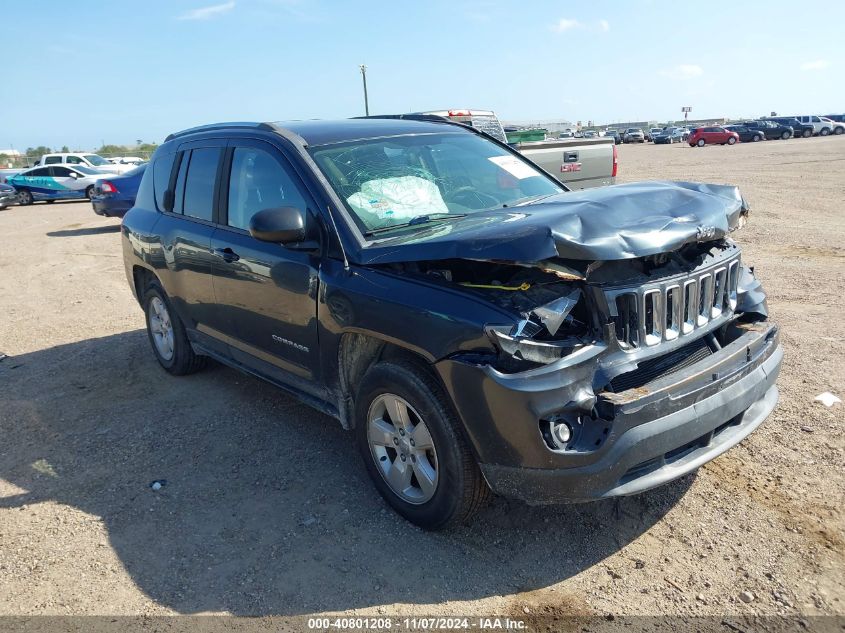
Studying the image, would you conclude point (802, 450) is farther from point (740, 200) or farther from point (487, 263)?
point (487, 263)

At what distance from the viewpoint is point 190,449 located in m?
4.52

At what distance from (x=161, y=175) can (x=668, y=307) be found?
4.34 meters

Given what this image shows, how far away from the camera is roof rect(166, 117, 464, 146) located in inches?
164

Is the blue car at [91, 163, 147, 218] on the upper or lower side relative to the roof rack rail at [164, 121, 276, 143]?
lower

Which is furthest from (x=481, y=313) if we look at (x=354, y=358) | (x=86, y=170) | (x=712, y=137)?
(x=712, y=137)

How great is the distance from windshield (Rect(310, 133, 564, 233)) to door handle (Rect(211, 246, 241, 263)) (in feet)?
2.95

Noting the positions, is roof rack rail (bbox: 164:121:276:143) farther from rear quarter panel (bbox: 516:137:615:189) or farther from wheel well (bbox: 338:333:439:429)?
rear quarter panel (bbox: 516:137:615:189)

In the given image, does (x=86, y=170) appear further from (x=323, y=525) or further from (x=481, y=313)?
(x=481, y=313)

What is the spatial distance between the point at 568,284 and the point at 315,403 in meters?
1.76

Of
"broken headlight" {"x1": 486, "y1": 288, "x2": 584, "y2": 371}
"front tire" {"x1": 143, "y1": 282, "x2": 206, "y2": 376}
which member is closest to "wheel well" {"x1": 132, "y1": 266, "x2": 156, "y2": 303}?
"front tire" {"x1": 143, "y1": 282, "x2": 206, "y2": 376}

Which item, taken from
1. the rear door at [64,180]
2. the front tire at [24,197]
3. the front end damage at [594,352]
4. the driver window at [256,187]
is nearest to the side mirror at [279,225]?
the driver window at [256,187]

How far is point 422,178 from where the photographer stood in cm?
417

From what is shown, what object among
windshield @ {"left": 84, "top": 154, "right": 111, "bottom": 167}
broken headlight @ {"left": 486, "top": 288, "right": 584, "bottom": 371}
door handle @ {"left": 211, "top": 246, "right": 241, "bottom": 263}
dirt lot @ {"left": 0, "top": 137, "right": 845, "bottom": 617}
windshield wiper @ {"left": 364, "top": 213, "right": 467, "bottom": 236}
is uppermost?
windshield @ {"left": 84, "top": 154, "right": 111, "bottom": 167}

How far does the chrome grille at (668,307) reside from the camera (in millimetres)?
2934
